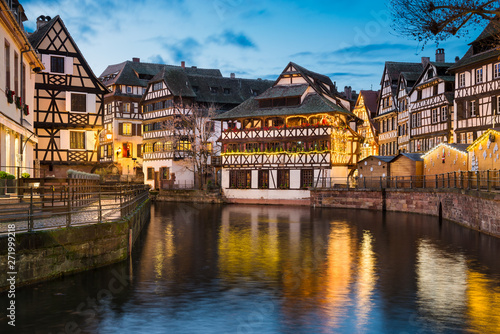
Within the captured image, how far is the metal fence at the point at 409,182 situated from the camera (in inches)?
1244

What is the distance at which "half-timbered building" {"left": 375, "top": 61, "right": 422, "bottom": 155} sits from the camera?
6381 cm

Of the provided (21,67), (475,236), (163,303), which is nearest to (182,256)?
(163,303)

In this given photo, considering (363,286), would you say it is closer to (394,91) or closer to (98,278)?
(98,278)

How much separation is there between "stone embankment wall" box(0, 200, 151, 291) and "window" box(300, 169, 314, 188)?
36.6m

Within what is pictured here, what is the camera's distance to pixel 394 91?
64188mm

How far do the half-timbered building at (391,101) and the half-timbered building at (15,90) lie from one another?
43471 millimetres

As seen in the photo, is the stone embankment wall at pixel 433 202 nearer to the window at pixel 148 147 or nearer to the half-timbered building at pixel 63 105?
the half-timbered building at pixel 63 105

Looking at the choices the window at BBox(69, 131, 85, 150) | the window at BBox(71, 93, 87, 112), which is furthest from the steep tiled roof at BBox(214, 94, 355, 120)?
the window at BBox(69, 131, 85, 150)

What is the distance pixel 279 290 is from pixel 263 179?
4132 cm

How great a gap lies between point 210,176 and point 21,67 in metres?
42.3

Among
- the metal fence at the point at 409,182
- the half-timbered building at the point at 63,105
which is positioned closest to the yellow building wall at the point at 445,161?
the metal fence at the point at 409,182

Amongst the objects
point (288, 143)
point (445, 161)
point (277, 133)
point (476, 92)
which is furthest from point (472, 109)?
point (277, 133)

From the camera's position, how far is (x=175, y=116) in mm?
65375

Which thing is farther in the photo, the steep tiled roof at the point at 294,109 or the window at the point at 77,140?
the steep tiled roof at the point at 294,109
